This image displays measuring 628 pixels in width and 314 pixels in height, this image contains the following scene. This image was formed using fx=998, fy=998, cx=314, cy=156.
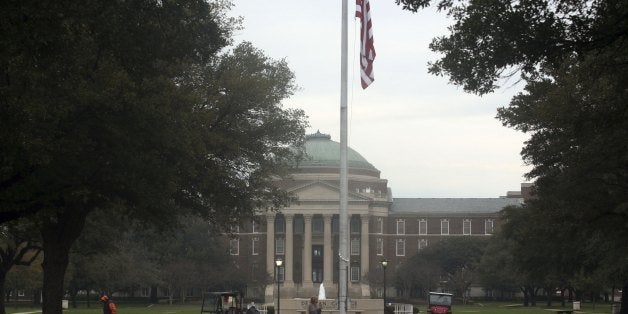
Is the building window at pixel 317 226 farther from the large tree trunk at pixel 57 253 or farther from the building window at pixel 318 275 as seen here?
the large tree trunk at pixel 57 253

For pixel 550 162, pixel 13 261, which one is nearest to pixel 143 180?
pixel 550 162

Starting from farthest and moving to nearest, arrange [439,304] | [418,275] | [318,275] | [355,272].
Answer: [318,275] < [355,272] < [418,275] < [439,304]

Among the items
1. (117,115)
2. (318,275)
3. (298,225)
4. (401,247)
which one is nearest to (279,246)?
(298,225)

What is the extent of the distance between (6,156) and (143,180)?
5476mm

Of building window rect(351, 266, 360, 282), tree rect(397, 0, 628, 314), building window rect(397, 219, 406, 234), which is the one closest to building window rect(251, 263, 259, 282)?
building window rect(351, 266, 360, 282)

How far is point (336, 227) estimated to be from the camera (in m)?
149

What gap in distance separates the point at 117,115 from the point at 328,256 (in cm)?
11909

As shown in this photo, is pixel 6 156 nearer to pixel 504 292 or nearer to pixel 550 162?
pixel 550 162

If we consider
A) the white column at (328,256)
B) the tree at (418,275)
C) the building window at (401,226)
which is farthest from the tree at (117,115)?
the building window at (401,226)

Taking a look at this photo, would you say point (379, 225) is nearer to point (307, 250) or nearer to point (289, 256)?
point (307, 250)

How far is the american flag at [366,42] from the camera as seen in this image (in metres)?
30.4

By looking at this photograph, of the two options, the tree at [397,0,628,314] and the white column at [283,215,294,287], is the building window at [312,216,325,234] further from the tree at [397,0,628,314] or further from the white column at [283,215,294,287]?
the tree at [397,0,628,314]

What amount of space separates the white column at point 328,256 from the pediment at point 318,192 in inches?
118

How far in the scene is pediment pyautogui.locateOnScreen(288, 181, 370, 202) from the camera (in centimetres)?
14612
